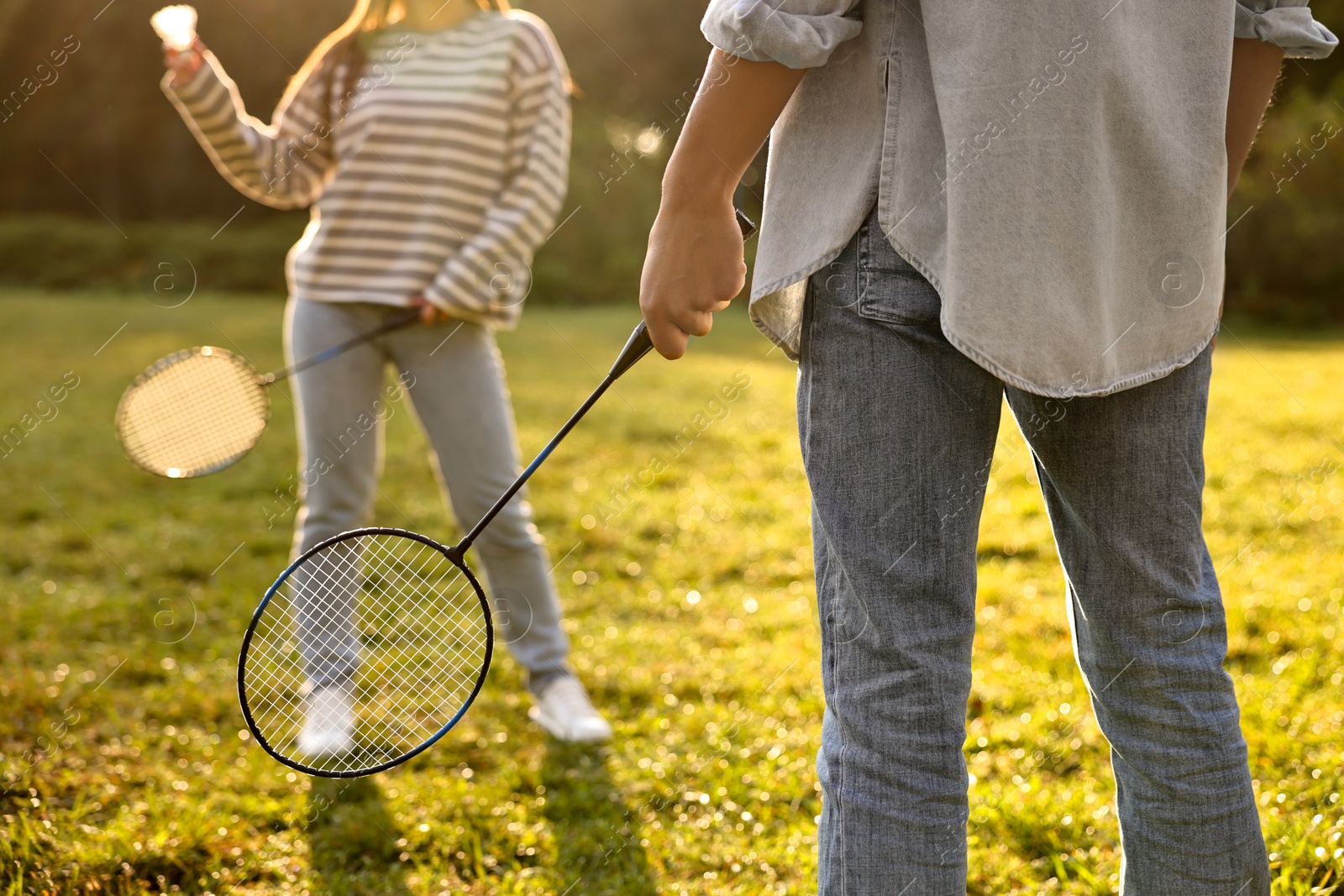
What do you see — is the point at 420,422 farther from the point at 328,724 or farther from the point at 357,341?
the point at 328,724

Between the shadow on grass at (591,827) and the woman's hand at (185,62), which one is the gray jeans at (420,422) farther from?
the woman's hand at (185,62)

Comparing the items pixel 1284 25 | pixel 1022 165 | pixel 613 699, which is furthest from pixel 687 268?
pixel 613 699

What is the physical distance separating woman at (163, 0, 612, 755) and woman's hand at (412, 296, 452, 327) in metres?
0.01

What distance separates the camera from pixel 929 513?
1.27 m

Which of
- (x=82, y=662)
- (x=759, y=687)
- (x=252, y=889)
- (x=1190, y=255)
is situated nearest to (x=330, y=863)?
(x=252, y=889)

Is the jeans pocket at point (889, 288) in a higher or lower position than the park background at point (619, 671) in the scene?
higher

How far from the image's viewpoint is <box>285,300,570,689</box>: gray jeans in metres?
2.68

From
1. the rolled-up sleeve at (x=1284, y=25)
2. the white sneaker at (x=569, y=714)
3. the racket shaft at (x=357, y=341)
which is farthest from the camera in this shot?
the white sneaker at (x=569, y=714)

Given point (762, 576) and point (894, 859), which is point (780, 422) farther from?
point (894, 859)

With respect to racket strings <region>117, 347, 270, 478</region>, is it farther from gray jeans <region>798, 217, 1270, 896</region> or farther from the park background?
gray jeans <region>798, 217, 1270, 896</region>

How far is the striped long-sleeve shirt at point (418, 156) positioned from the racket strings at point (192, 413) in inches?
10.7

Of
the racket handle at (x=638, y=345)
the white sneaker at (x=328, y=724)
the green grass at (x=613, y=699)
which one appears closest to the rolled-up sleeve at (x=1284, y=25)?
the racket handle at (x=638, y=345)

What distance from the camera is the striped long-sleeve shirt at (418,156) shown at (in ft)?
8.76

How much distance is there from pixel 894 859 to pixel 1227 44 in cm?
100
